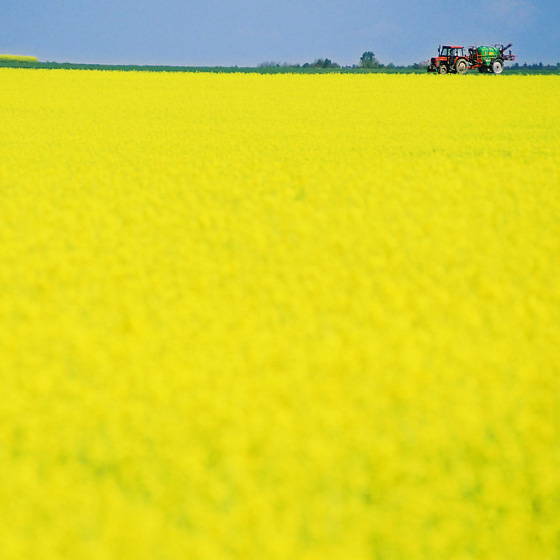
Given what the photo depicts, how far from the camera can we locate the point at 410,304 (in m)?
5.86

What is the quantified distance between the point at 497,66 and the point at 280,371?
152 feet

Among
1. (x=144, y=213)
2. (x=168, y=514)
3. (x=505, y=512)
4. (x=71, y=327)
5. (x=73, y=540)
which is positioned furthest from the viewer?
(x=144, y=213)

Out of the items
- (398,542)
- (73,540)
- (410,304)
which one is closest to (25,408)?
(73,540)

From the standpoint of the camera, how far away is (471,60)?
152 ft

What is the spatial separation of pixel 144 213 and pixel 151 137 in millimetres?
9431

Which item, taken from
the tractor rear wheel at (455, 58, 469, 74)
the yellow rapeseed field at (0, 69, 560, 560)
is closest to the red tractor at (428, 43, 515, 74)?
the tractor rear wheel at (455, 58, 469, 74)

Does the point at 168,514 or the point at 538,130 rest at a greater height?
the point at 538,130

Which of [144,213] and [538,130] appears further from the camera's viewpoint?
[538,130]

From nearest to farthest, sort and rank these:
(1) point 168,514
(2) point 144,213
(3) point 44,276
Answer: (1) point 168,514
(3) point 44,276
(2) point 144,213

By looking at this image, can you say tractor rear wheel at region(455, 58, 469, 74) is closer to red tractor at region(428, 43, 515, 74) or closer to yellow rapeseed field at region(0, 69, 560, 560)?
red tractor at region(428, 43, 515, 74)

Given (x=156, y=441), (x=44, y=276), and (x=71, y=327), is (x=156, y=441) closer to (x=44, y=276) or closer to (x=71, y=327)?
(x=71, y=327)

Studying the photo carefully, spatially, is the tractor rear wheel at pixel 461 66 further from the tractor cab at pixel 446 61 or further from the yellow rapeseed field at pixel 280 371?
the yellow rapeseed field at pixel 280 371

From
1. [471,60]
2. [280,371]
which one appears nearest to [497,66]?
[471,60]

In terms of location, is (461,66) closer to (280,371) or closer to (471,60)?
(471,60)
